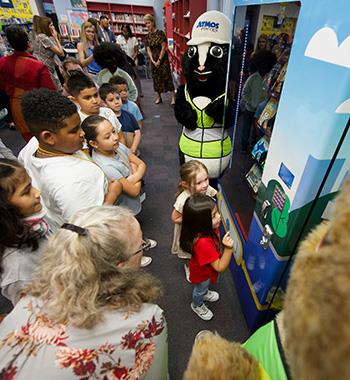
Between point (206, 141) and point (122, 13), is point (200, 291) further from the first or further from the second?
point (122, 13)

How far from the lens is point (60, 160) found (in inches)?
41.1

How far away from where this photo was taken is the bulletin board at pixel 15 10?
503cm

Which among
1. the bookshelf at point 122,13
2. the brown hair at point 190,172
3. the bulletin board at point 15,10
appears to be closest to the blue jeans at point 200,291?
the brown hair at point 190,172

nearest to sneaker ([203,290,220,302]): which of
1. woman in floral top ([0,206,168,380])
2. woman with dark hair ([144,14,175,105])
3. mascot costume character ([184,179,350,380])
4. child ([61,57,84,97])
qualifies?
woman in floral top ([0,206,168,380])

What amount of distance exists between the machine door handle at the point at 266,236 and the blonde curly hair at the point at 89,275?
61cm

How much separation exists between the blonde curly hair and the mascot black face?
1.35 m

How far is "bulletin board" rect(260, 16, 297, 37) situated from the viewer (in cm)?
98

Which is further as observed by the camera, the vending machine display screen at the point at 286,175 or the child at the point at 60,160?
the child at the point at 60,160

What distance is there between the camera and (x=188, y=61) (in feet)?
5.57

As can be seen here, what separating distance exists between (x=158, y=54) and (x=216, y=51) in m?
3.65

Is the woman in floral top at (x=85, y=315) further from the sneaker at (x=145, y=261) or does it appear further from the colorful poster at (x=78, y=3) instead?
the colorful poster at (x=78, y=3)

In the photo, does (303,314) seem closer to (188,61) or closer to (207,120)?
(207,120)

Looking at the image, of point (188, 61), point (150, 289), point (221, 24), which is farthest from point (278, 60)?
point (150, 289)

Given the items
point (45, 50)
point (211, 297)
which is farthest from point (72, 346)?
point (45, 50)
